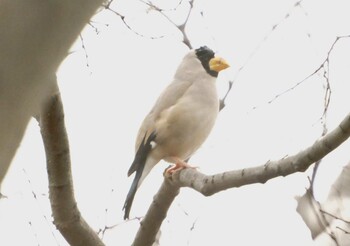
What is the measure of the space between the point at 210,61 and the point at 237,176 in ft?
8.26

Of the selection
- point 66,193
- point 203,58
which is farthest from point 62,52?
point 203,58

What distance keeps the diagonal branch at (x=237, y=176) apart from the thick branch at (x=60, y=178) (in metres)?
0.39

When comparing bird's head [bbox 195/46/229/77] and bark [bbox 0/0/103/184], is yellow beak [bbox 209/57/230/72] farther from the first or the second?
bark [bbox 0/0/103/184]

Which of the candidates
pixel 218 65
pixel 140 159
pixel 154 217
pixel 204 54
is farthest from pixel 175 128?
pixel 154 217

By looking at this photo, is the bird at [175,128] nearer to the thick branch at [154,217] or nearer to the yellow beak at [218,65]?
the yellow beak at [218,65]

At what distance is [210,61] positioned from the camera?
4.44 meters

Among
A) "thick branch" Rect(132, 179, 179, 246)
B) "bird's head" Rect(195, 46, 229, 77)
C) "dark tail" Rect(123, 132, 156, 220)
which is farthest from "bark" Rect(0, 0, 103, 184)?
"bird's head" Rect(195, 46, 229, 77)

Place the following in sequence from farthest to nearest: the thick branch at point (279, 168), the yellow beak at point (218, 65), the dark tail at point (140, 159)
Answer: the yellow beak at point (218, 65) → the dark tail at point (140, 159) → the thick branch at point (279, 168)

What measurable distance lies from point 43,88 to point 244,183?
5.19 feet

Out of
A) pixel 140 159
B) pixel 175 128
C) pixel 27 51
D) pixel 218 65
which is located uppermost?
pixel 27 51

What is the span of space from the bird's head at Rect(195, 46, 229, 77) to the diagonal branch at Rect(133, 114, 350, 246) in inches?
64.3

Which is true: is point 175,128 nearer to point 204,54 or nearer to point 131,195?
point 131,195

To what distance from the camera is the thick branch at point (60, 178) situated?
6.28 feet

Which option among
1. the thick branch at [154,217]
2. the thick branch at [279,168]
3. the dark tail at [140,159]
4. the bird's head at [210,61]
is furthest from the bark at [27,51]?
the bird's head at [210,61]
